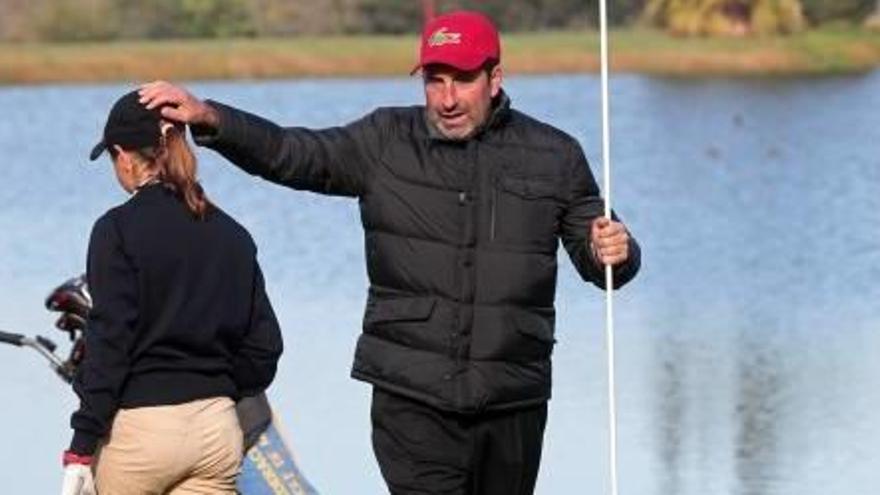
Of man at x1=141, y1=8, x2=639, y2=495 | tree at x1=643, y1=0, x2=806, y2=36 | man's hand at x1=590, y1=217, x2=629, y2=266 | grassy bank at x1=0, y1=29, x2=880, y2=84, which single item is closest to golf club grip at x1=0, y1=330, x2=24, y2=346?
man at x1=141, y1=8, x2=639, y2=495

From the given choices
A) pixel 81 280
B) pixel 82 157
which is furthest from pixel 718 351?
pixel 82 157

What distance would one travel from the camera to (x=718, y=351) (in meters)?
15.0

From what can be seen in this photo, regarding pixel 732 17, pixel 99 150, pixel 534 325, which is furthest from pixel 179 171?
pixel 732 17

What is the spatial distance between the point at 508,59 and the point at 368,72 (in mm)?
2173

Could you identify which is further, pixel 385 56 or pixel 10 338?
pixel 385 56

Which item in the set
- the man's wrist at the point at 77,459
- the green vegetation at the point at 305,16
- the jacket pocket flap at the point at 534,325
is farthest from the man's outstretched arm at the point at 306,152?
the green vegetation at the point at 305,16

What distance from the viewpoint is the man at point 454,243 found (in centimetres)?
720

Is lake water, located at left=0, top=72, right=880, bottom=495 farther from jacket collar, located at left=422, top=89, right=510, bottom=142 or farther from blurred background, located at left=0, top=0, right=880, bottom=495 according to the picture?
jacket collar, located at left=422, top=89, right=510, bottom=142

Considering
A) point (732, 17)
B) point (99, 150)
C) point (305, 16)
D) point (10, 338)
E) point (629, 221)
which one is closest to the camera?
point (99, 150)

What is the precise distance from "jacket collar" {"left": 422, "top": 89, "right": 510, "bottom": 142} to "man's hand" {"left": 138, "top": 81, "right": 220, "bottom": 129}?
515 millimetres

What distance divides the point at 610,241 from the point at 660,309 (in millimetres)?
9817

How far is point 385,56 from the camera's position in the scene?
167ft

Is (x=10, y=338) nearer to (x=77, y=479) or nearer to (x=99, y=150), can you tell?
(x=99, y=150)

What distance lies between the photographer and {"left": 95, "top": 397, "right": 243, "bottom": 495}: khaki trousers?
697 cm
